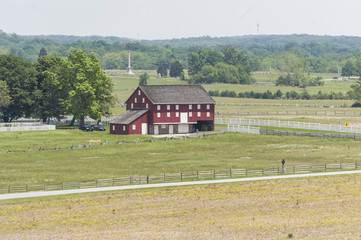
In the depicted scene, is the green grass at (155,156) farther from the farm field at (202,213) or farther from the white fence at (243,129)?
the farm field at (202,213)

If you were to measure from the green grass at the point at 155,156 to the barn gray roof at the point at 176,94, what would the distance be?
12.0m

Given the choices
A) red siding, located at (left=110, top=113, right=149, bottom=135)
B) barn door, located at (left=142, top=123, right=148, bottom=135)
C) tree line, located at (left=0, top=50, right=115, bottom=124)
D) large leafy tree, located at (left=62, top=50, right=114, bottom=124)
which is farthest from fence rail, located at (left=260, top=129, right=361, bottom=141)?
tree line, located at (left=0, top=50, right=115, bottom=124)

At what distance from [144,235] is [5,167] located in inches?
1500

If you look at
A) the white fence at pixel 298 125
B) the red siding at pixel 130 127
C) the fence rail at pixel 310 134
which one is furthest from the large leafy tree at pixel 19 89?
the fence rail at pixel 310 134

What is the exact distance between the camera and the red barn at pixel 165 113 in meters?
115

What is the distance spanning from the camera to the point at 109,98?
411 feet

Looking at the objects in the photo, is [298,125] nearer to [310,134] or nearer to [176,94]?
[310,134]

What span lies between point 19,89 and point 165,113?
2719 centimetres

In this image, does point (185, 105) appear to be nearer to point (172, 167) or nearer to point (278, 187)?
point (172, 167)

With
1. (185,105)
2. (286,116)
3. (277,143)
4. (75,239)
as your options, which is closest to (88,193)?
(75,239)

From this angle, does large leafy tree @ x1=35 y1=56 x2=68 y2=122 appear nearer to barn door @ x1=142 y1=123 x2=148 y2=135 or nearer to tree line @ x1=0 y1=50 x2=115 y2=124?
tree line @ x1=0 y1=50 x2=115 y2=124

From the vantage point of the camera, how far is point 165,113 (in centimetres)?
11738

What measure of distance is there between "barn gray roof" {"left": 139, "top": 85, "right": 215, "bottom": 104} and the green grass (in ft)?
39.4

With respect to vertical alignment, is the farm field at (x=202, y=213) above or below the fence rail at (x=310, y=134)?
below
